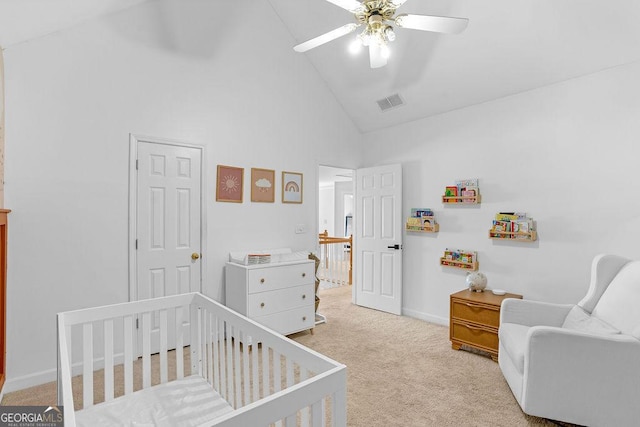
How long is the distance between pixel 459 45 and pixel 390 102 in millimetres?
1075

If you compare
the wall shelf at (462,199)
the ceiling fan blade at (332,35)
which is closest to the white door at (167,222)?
the ceiling fan blade at (332,35)

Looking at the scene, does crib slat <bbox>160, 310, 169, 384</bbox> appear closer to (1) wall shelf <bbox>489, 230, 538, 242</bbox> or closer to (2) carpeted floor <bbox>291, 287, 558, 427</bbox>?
(2) carpeted floor <bbox>291, 287, 558, 427</bbox>

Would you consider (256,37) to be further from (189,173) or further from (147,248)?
(147,248)

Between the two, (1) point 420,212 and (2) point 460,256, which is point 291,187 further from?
(2) point 460,256

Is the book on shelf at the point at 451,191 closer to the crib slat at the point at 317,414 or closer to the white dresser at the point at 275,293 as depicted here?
the white dresser at the point at 275,293

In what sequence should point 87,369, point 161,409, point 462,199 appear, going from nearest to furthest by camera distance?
point 161,409, point 87,369, point 462,199

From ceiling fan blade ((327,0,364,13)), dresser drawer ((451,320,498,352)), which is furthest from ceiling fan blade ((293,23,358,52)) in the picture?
dresser drawer ((451,320,498,352))

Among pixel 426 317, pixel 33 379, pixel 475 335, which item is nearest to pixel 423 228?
pixel 426 317

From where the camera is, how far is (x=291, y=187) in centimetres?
403

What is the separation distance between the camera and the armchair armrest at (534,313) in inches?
97.7

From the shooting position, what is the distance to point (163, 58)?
3.10 metres

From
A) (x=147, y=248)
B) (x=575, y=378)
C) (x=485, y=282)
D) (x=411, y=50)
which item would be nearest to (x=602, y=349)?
(x=575, y=378)

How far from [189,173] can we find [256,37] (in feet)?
5.70

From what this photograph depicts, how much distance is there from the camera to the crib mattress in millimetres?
1489
